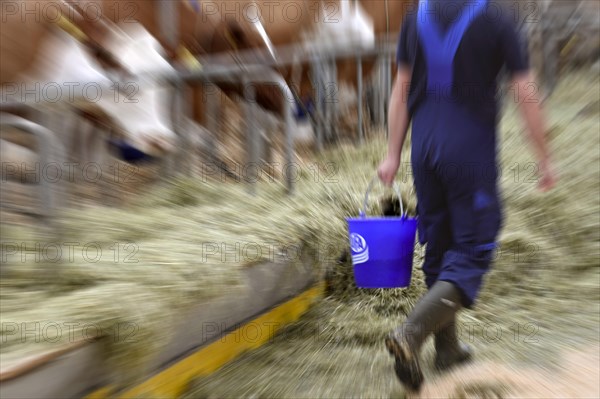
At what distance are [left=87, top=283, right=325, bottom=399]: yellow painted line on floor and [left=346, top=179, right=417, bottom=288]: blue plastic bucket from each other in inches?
18.4

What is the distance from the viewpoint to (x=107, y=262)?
2271 mm

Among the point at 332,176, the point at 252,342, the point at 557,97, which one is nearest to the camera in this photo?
the point at 252,342

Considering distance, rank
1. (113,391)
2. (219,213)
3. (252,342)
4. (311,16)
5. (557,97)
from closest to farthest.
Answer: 1. (113,391)
2. (252,342)
3. (219,213)
4. (557,97)
5. (311,16)

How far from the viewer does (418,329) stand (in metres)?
2.11

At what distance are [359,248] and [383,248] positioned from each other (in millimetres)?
127

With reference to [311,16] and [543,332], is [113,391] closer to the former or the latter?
[543,332]

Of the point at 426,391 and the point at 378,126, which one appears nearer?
the point at 426,391

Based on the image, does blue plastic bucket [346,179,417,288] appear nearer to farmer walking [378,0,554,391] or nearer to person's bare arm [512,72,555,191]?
farmer walking [378,0,554,391]

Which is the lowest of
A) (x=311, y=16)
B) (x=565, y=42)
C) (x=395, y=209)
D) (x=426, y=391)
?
(x=426, y=391)

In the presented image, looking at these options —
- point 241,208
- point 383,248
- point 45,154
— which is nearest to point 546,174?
point 383,248

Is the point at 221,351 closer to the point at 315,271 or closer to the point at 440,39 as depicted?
the point at 315,271

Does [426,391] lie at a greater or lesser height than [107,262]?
lesser

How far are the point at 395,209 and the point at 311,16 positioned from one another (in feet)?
10.5

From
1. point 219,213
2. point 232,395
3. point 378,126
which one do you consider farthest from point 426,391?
point 378,126
